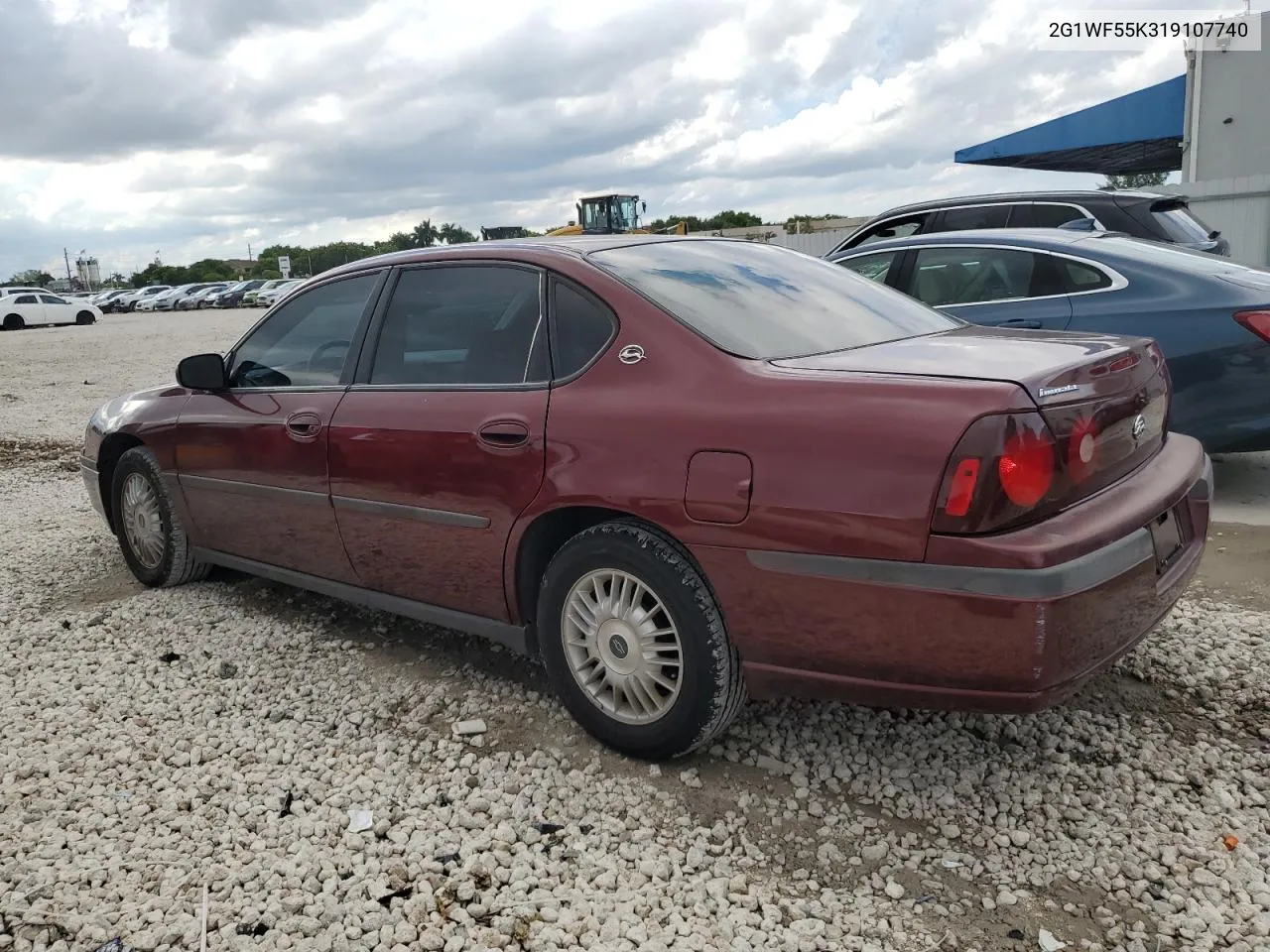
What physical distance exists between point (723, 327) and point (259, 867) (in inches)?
77.8

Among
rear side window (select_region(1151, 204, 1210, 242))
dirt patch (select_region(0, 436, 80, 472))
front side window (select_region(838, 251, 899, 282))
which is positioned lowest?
dirt patch (select_region(0, 436, 80, 472))

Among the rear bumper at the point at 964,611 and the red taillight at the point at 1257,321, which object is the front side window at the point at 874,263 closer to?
the red taillight at the point at 1257,321

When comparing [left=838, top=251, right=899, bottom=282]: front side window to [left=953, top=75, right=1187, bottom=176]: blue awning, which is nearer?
[left=838, top=251, right=899, bottom=282]: front side window

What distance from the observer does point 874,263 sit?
21.7 feet

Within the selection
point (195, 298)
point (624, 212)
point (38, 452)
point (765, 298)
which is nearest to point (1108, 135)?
point (624, 212)

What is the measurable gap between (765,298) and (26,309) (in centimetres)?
4104

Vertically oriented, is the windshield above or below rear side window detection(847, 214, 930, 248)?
above

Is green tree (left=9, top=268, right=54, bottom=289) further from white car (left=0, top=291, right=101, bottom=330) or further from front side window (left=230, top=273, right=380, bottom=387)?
front side window (left=230, top=273, right=380, bottom=387)

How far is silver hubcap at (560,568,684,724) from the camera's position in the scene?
2.94 m

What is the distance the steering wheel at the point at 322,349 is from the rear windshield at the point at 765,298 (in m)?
1.18

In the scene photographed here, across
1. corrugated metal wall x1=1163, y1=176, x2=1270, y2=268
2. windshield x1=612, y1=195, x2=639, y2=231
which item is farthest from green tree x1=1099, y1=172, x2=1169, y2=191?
windshield x1=612, y1=195, x2=639, y2=231

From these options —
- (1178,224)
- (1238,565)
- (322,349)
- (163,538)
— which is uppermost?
(1178,224)

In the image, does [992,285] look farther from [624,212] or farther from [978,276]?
[624,212]

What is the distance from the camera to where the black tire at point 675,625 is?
9.18 ft
